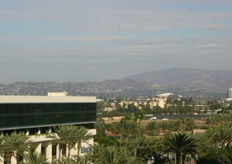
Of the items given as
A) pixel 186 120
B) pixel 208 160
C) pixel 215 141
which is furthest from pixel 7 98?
Result: pixel 186 120

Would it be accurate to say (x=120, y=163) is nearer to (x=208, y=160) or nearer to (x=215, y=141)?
(x=208, y=160)

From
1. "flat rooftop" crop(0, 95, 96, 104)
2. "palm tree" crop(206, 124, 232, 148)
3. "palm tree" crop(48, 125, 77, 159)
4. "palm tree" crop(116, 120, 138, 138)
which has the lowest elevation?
"palm tree" crop(116, 120, 138, 138)

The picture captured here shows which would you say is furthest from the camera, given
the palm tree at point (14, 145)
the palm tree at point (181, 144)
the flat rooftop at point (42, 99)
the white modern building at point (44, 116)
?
the palm tree at point (181, 144)

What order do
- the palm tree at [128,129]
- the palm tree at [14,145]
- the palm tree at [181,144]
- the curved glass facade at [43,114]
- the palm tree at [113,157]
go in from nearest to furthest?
the palm tree at [113,157] < the palm tree at [14,145] < the curved glass facade at [43,114] < the palm tree at [181,144] < the palm tree at [128,129]

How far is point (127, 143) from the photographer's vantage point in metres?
70.4

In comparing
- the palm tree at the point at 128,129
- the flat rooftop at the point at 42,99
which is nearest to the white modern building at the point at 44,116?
the flat rooftop at the point at 42,99

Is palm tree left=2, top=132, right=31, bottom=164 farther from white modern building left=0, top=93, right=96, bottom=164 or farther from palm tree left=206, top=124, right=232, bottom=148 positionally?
palm tree left=206, top=124, right=232, bottom=148

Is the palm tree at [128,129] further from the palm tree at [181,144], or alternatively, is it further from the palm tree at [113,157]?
the palm tree at [113,157]

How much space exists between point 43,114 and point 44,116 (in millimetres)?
419

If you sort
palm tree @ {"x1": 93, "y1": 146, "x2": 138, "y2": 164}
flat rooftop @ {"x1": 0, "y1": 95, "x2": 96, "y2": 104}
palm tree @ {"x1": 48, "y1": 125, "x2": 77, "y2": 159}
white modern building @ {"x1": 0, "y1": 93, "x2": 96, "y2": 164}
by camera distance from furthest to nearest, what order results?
1. palm tree @ {"x1": 48, "y1": 125, "x2": 77, "y2": 159}
2. white modern building @ {"x1": 0, "y1": 93, "x2": 96, "y2": 164}
3. flat rooftop @ {"x1": 0, "y1": 95, "x2": 96, "y2": 104}
4. palm tree @ {"x1": 93, "y1": 146, "x2": 138, "y2": 164}

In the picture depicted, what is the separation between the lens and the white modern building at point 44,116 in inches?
2699

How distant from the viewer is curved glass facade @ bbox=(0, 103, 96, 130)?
68.3 m

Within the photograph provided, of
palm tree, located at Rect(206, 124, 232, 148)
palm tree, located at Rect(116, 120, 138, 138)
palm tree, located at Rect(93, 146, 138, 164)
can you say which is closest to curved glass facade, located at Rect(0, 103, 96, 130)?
palm tree, located at Rect(93, 146, 138, 164)

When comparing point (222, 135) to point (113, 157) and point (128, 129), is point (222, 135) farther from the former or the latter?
point (113, 157)
